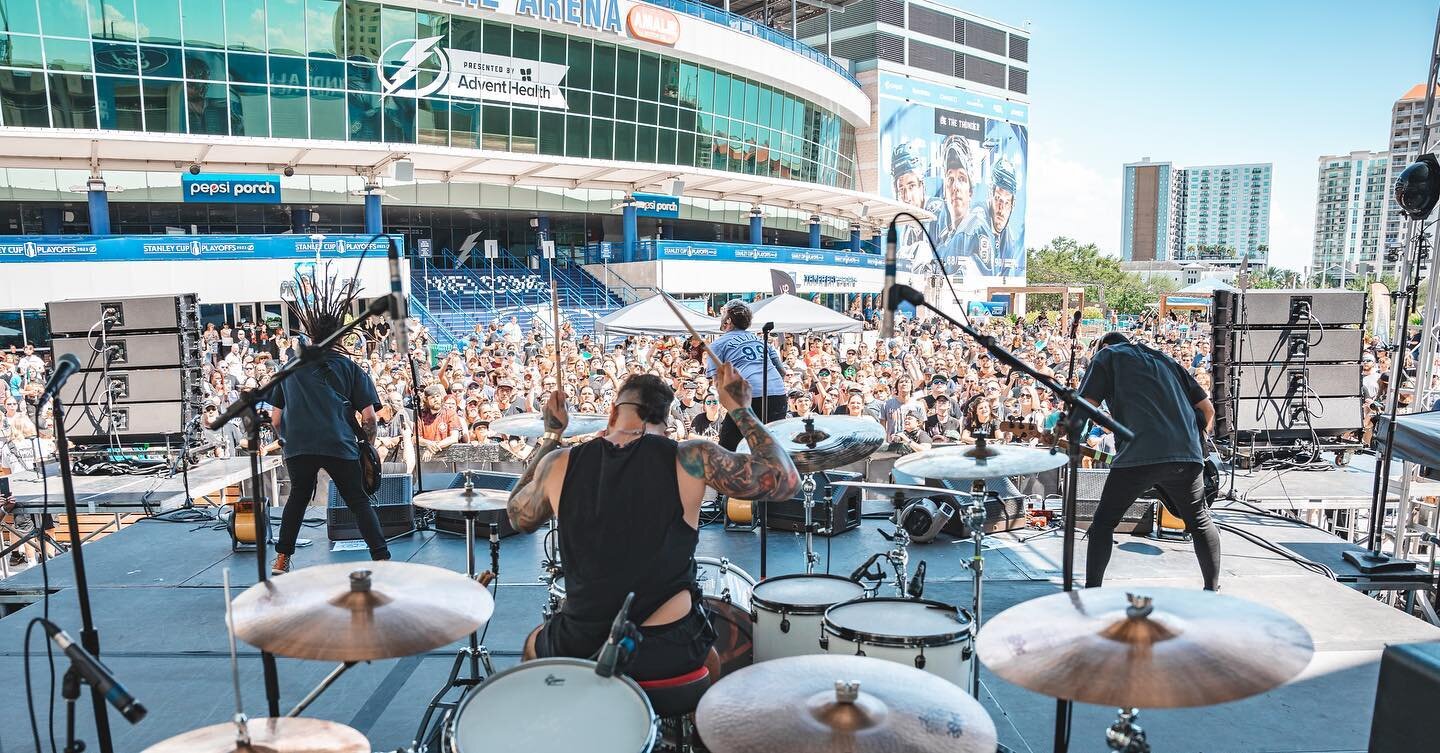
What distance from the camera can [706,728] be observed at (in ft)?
5.99

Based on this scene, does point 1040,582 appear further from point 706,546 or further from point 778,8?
point 778,8

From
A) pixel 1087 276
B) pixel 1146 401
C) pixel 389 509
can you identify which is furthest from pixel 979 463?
pixel 1087 276

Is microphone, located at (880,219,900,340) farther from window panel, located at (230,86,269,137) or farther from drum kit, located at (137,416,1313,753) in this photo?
window panel, located at (230,86,269,137)

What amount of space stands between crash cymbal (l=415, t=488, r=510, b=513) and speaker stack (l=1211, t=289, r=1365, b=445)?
6415mm

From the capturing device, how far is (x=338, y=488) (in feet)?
16.4

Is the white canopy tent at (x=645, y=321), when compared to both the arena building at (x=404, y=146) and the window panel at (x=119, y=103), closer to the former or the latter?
the arena building at (x=404, y=146)

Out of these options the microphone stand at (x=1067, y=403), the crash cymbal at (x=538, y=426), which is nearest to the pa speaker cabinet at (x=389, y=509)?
the crash cymbal at (x=538, y=426)

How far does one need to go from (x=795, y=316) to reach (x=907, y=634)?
6.29 m

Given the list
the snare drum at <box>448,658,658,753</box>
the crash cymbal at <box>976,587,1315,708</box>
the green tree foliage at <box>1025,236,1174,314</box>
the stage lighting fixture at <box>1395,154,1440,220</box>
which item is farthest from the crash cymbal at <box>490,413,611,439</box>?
the green tree foliage at <box>1025,236,1174,314</box>

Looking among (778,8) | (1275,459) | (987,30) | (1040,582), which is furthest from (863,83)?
(1040,582)

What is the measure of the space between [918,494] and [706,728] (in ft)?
15.2

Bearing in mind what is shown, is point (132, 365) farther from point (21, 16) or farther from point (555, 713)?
point (21, 16)

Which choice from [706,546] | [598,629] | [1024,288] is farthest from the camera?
[1024,288]

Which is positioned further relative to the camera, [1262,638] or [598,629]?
[598,629]
